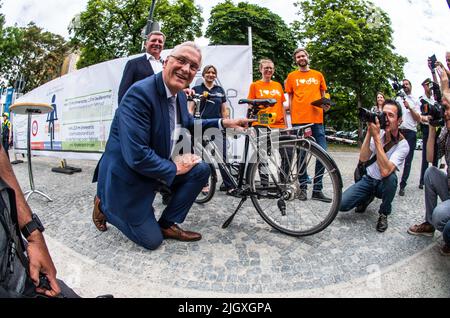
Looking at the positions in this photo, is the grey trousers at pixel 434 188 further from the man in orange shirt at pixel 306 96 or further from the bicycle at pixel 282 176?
the man in orange shirt at pixel 306 96

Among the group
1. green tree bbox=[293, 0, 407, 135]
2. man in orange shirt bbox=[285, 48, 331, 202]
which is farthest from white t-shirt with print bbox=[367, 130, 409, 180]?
green tree bbox=[293, 0, 407, 135]

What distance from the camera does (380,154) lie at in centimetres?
263

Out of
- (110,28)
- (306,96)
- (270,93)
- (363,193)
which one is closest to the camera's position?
(363,193)

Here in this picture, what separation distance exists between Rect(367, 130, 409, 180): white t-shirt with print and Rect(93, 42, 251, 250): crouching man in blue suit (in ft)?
5.60

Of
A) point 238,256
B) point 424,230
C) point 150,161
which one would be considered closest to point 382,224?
point 424,230

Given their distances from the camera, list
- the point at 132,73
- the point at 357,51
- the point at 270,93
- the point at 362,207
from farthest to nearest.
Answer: the point at 357,51
the point at 270,93
the point at 132,73
the point at 362,207

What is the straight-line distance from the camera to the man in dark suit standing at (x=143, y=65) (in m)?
3.28

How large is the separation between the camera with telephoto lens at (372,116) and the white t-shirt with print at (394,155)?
27 cm

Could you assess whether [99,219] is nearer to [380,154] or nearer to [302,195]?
[302,195]

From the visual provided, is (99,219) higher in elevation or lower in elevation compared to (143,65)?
lower

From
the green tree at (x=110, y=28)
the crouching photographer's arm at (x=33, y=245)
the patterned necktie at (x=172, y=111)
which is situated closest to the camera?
the crouching photographer's arm at (x=33, y=245)

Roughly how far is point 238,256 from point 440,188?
1822 mm

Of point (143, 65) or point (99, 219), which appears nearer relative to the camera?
point (99, 219)

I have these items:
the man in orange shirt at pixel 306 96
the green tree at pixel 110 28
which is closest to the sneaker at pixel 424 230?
the man in orange shirt at pixel 306 96
